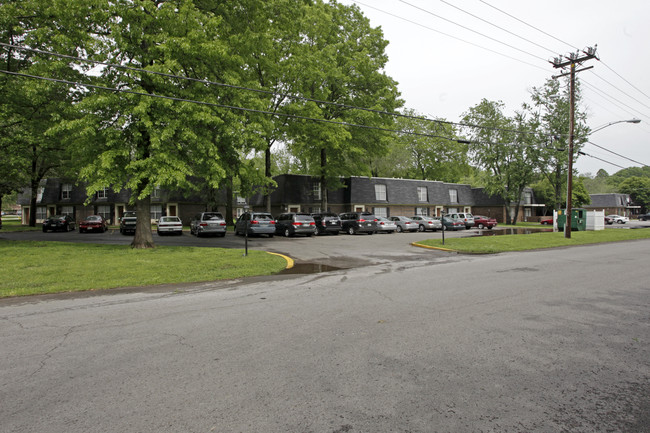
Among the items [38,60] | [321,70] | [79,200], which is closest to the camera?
[38,60]

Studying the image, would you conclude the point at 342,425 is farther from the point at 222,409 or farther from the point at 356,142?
the point at 356,142

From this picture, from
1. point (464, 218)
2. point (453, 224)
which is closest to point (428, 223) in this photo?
point (453, 224)

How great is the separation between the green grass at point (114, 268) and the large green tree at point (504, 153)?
128 feet

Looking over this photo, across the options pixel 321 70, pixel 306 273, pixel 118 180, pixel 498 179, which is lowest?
pixel 306 273

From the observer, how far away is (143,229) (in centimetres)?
1573

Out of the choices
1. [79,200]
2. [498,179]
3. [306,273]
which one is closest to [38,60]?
[306,273]

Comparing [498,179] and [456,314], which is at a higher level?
[498,179]

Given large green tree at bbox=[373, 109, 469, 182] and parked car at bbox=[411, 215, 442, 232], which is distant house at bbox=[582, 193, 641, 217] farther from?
parked car at bbox=[411, 215, 442, 232]

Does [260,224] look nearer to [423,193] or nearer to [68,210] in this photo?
[423,193]

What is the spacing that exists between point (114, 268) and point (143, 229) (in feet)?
18.5

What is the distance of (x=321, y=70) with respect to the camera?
88.5 feet

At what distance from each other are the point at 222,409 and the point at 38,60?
15.6 m

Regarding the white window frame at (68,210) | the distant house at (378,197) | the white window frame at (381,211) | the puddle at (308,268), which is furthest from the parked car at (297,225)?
the white window frame at (68,210)

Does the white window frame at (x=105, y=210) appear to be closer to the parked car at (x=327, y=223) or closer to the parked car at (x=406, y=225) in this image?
the parked car at (x=327, y=223)
